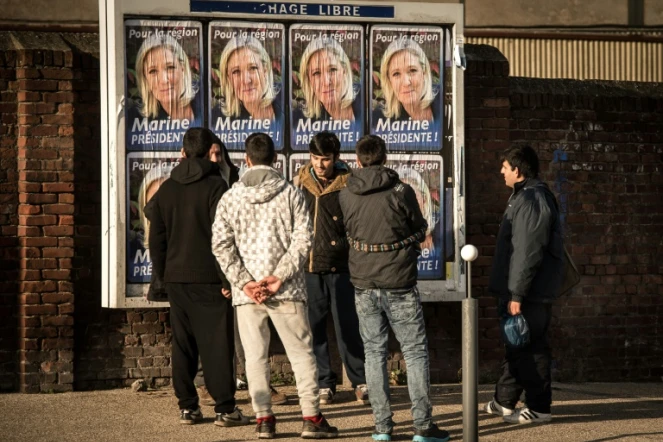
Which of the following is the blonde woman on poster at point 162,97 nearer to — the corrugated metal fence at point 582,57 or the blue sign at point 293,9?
the blue sign at point 293,9

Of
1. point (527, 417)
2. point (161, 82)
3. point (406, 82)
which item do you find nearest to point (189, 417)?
point (527, 417)

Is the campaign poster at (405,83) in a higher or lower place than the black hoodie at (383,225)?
higher

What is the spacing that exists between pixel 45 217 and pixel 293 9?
2669mm

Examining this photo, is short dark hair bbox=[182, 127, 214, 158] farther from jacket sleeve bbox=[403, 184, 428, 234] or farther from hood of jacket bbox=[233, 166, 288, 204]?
jacket sleeve bbox=[403, 184, 428, 234]

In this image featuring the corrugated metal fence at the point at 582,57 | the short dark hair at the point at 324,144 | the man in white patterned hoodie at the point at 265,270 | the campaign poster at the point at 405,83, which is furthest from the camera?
the corrugated metal fence at the point at 582,57

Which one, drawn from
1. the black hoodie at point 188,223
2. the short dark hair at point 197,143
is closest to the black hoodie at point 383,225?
the black hoodie at point 188,223

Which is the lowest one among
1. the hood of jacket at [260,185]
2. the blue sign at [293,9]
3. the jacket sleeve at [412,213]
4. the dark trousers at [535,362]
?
the dark trousers at [535,362]

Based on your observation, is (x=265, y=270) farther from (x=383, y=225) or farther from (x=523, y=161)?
(x=523, y=161)

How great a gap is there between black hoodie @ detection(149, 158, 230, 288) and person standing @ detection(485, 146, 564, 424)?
201 centimetres

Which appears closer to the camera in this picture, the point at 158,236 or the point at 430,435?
the point at 430,435

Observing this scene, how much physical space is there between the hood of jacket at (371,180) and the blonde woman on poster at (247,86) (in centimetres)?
224

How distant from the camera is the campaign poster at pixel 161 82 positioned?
9352 millimetres

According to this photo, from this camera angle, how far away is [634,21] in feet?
75.6

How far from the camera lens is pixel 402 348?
7496 mm
